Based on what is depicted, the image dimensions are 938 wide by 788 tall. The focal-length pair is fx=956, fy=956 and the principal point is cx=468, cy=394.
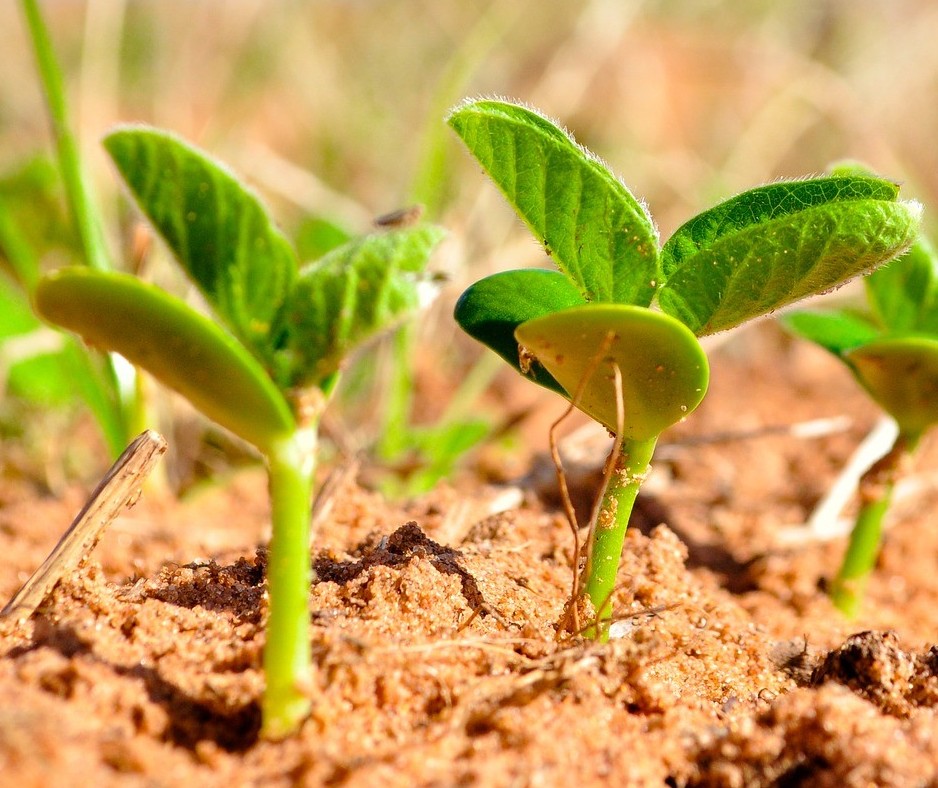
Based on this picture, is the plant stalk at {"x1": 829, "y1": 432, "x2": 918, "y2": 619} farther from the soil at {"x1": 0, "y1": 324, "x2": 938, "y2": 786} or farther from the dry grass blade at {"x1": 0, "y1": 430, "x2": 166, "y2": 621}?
the dry grass blade at {"x1": 0, "y1": 430, "x2": 166, "y2": 621}

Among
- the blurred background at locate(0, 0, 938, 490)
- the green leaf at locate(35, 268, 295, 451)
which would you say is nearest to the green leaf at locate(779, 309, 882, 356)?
the blurred background at locate(0, 0, 938, 490)


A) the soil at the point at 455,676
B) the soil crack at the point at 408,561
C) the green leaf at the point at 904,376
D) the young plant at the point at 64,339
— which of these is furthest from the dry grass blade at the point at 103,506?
the green leaf at the point at 904,376

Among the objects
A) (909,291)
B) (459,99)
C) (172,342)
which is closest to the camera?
(172,342)

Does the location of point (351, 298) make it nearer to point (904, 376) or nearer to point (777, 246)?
point (777, 246)

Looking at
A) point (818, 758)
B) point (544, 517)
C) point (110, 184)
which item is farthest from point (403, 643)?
point (110, 184)

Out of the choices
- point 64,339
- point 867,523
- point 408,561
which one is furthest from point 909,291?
point 64,339

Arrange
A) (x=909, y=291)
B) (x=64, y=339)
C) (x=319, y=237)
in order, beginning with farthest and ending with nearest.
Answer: (x=319, y=237), (x=64, y=339), (x=909, y=291)

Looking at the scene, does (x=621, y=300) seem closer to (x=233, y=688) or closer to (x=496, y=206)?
(x=233, y=688)
